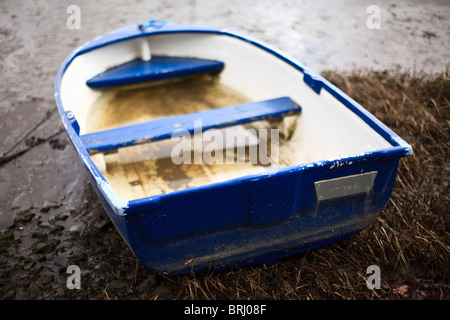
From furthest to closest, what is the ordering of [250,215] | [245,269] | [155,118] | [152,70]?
[152,70]
[155,118]
[245,269]
[250,215]

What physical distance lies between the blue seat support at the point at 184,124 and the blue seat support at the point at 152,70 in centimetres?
93

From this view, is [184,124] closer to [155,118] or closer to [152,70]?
[155,118]

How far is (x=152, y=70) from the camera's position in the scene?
3447 millimetres

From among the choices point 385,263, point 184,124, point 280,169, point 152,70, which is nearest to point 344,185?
point 280,169

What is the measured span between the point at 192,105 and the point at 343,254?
6.05ft

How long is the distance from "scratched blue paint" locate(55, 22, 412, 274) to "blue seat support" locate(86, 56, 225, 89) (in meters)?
1.33

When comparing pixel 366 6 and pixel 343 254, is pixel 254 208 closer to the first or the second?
pixel 343 254

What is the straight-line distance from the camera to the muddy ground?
2.07 m

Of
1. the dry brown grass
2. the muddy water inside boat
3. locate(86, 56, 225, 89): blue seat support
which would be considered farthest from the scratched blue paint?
locate(86, 56, 225, 89): blue seat support

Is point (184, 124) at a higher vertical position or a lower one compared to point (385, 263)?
higher

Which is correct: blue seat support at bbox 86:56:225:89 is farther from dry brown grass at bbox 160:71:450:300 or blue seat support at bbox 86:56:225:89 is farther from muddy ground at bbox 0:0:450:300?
dry brown grass at bbox 160:71:450:300

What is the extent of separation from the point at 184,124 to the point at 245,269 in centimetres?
101

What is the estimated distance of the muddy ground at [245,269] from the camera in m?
2.07

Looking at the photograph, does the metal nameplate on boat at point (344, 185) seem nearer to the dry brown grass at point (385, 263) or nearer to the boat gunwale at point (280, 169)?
the boat gunwale at point (280, 169)
